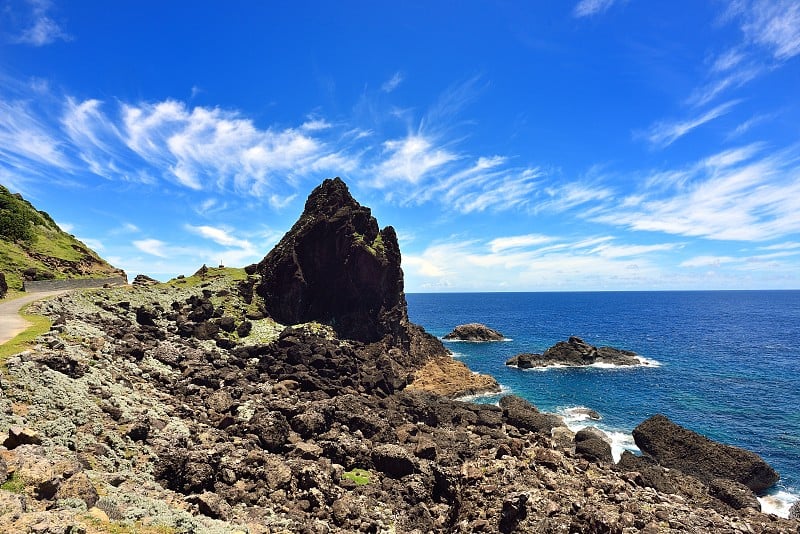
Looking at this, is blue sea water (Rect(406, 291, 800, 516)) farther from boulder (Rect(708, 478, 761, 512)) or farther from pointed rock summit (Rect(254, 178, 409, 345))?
pointed rock summit (Rect(254, 178, 409, 345))

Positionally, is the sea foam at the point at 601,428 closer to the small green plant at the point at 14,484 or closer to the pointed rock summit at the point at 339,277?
the pointed rock summit at the point at 339,277

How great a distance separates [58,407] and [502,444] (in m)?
30.0

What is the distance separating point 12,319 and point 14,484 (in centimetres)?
2874

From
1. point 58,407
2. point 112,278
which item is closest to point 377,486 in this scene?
point 58,407

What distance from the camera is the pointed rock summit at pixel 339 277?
6725 centimetres

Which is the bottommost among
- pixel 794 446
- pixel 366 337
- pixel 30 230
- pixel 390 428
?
pixel 794 446

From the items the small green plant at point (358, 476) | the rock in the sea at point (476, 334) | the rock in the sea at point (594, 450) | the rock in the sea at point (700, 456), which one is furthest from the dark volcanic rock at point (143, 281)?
the rock in the sea at point (476, 334)

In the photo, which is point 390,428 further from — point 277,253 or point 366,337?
point 277,253

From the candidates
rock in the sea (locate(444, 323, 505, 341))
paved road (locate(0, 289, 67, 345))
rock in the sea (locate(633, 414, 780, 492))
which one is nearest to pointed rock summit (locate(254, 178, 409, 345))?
paved road (locate(0, 289, 67, 345))

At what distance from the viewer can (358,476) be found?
26.7 m

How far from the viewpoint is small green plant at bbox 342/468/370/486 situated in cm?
2599

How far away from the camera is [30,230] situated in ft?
221

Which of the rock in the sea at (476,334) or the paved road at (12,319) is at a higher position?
the paved road at (12,319)

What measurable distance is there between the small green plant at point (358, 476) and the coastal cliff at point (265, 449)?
13 cm
